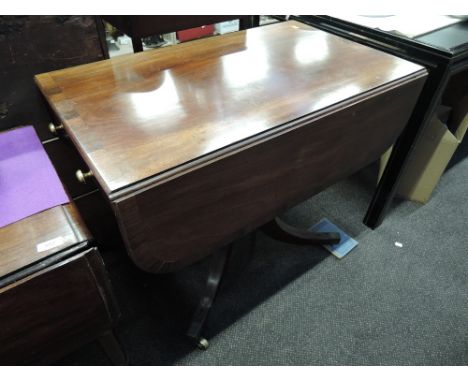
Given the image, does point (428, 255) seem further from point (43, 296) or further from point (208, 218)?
point (43, 296)

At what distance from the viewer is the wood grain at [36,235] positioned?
1.83 ft

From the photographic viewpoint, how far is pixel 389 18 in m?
1.12

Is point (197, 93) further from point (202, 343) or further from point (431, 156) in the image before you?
point (431, 156)

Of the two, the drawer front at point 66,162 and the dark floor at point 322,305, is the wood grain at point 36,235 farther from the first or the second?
the dark floor at point 322,305

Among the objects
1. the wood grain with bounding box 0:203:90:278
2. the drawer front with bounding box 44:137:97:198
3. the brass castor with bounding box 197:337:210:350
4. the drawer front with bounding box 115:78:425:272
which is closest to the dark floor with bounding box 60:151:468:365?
the brass castor with bounding box 197:337:210:350

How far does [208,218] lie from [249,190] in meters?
0.10

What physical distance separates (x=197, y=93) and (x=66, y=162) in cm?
52

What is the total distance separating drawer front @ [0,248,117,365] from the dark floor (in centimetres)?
35

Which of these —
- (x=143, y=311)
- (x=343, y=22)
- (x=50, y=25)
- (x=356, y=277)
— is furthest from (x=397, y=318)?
(x=50, y=25)

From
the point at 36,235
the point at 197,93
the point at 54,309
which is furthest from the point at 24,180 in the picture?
the point at 197,93

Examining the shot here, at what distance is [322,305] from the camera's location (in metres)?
1.12

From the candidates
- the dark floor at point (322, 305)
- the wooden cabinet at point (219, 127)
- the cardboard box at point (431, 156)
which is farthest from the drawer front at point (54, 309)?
the cardboard box at point (431, 156)

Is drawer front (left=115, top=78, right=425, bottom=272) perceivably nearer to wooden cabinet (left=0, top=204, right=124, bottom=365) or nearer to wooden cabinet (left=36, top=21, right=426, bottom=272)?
wooden cabinet (left=36, top=21, right=426, bottom=272)

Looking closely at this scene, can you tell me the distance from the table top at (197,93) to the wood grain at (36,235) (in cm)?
14
